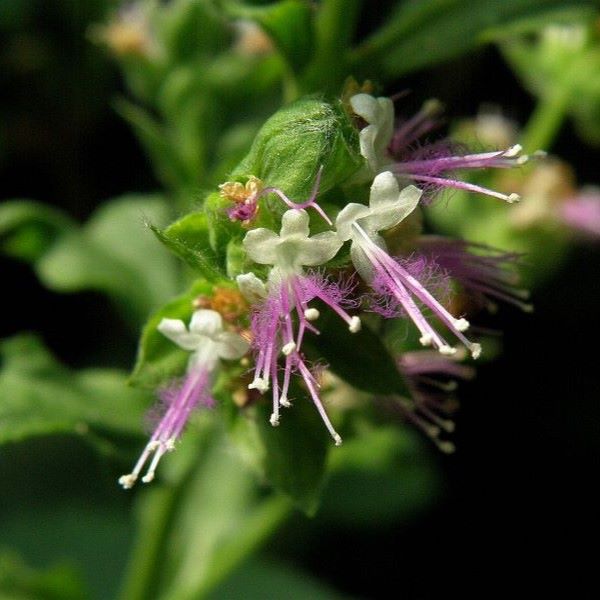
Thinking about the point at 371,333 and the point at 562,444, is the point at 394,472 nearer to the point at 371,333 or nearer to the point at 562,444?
the point at 562,444

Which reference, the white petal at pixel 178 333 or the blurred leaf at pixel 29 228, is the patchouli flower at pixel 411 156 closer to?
the white petal at pixel 178 333

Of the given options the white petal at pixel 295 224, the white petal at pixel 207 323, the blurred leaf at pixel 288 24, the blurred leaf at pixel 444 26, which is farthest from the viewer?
the blurred leaf at pixel 444 26

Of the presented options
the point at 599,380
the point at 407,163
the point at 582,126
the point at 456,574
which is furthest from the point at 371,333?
the point at 599,380

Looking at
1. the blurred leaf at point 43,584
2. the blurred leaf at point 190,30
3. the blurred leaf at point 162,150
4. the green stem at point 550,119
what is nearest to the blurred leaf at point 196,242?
the blurred leaf at point 162,150

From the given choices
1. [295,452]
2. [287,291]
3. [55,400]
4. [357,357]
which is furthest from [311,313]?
[55,400]

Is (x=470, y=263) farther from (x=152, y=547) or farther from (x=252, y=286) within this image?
(x=152, y=547)
